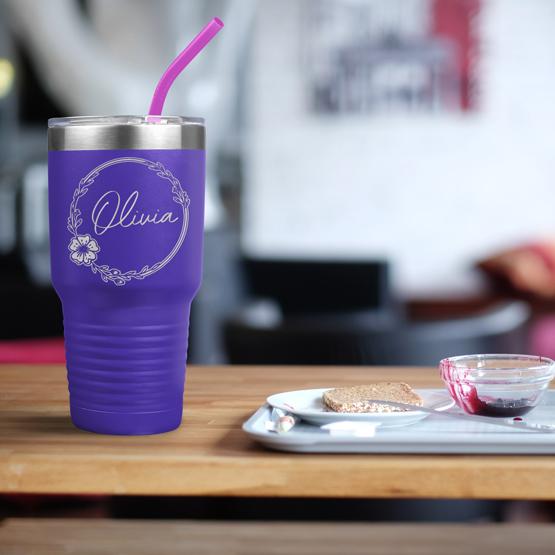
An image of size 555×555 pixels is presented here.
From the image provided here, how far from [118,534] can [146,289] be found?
0.52 meters

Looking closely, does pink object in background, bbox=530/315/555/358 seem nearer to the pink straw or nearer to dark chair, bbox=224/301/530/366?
dark chair, bbox=224/301/530/366

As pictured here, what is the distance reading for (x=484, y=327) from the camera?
2012 mm

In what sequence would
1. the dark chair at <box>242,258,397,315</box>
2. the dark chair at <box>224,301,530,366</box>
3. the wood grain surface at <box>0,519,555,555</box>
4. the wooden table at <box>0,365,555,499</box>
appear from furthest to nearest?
the dark chair at <box>242,258,397,315</box>
the dark chair at <box>224,301,530,366</box>
the wood grain surface at <box>0,519,555,555</box>
the wooden table at <box>0,365,555,499</box>

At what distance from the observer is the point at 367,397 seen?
0.64 m

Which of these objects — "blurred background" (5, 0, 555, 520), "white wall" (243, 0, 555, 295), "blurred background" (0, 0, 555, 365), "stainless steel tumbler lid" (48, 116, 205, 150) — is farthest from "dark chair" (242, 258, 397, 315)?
"stainless steel tumbler lid" (48, 116, 205, 150)

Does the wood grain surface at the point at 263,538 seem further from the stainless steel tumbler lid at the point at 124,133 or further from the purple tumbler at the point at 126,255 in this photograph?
the stainless steel tumbler lid at the point at 124,133

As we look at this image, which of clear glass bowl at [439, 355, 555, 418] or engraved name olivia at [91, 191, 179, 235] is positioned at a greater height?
engraved name olivia at [91, 191, 179, 235]

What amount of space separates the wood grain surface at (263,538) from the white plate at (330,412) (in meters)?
0.33

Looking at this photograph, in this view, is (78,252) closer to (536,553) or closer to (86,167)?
(86,167)

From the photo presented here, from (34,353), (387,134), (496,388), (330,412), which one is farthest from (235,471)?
(387,134)

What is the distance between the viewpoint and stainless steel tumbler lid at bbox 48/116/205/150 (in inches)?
23.3

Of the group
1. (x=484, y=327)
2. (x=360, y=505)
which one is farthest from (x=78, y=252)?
(x=484, y=327)

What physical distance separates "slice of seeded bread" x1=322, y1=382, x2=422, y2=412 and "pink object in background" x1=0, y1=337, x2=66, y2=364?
1443 millimetres

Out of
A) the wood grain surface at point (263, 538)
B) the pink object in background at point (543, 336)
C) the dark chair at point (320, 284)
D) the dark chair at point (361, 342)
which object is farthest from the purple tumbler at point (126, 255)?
the dark chair at point (320, 284)
